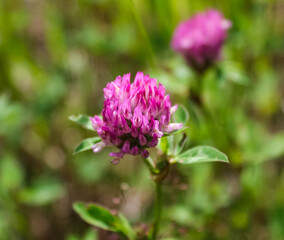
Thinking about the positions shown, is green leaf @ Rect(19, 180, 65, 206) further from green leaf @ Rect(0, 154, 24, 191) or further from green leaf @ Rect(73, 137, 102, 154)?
green leaf @ Rect(73, 137, 102, 154)

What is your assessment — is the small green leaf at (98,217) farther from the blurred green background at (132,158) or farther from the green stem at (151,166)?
the blurred green background at (132,158)

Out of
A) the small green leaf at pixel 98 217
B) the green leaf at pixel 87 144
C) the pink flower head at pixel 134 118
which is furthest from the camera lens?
the small green leaf at pixel 98 217

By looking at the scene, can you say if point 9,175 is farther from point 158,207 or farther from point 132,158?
point 158,207

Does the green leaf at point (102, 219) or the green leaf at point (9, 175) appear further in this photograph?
the green leaf at point (9, 175)

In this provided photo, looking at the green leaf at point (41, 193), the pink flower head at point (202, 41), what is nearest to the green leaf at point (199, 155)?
the pink flower head at point (202, 41)

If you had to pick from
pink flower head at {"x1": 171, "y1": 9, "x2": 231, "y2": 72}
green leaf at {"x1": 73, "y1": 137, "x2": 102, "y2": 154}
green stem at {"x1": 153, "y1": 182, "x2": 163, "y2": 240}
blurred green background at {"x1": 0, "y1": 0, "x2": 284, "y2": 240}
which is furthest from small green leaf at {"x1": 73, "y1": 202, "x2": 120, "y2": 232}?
pink flower head at {"x1": 171, "y1": 9, "x2": 231, "y2": 72}

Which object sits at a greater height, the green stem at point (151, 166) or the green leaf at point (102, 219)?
the green stem at point (151, 166)
